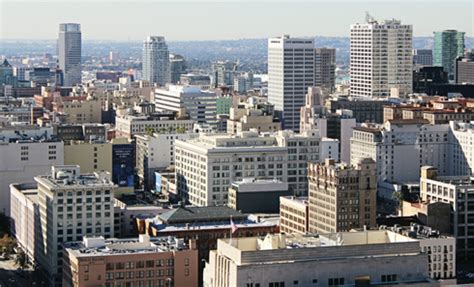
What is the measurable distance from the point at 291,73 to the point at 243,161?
4396 centimetres

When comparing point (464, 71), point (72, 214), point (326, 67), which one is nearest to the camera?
point (72, 214)

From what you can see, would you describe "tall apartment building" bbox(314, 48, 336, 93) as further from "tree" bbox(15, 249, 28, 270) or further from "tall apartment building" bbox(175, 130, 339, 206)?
"tree" bbox(15, 249, 28, 270)

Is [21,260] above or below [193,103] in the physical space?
below

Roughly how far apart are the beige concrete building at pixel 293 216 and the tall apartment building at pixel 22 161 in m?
19.3

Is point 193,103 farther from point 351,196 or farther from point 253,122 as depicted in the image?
point 351,196

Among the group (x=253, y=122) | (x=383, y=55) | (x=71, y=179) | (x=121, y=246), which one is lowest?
(x=121, y=246)

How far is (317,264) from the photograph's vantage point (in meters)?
42.4

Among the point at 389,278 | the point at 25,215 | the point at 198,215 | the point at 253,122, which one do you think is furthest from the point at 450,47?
the point at 389,278

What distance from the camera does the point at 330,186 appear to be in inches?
2566

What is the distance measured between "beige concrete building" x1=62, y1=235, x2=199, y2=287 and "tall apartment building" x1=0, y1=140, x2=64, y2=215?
81.7 feet

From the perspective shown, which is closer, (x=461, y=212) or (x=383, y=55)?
(x=461, y=212)

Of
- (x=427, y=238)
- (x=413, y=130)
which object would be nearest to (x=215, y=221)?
(x=427, y=238)

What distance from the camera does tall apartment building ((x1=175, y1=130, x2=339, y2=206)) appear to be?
79.1 meters

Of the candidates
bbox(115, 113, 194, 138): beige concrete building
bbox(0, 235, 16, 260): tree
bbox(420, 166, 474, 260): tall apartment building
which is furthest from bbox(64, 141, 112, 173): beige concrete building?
bbox(420, 166, 474, 260): tall apartment building
